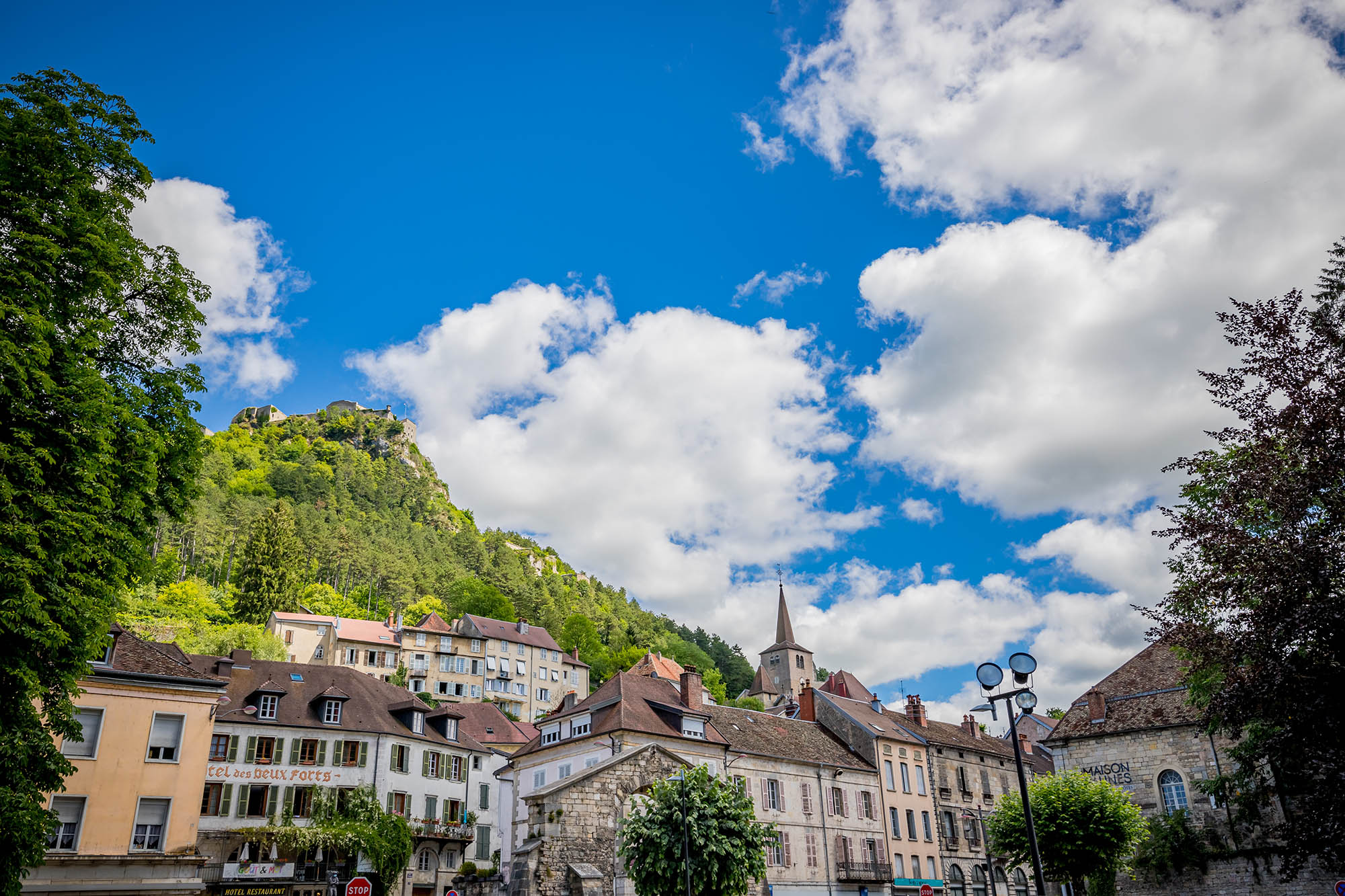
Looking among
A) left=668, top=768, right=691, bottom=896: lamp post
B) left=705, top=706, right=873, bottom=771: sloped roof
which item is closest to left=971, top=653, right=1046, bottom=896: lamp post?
left=668, top=768, right=691, bottom=896: lamp post

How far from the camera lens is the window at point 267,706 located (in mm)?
38344

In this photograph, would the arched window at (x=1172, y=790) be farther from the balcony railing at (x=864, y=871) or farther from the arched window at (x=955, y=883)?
the arched window at (x=955, y=883)

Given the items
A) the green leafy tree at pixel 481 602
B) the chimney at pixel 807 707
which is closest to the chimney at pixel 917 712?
the chimney at pixel 807 707

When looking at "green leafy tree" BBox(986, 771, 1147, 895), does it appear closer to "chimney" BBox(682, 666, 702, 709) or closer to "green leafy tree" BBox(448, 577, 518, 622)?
"chimney" BBox(682, 666, 702, 709)

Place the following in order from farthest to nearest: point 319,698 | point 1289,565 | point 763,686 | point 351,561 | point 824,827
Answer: point 351,561, point 763,686, point 824,827, point 319,698, point 1289,565

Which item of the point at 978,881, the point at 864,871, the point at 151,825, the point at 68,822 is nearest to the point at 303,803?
the point at 151,825

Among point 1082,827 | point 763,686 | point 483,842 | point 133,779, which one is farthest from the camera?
point 763,686

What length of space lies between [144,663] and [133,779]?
3.50 metres

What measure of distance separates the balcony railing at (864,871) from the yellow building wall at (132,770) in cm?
2772

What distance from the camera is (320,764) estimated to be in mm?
38281

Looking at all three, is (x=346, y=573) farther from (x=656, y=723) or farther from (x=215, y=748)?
(x=656, y=723)

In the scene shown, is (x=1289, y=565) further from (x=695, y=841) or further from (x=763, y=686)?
(x=763, y=686)

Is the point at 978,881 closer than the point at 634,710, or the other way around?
the point at 634,710

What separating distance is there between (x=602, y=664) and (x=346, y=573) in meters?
39.6
